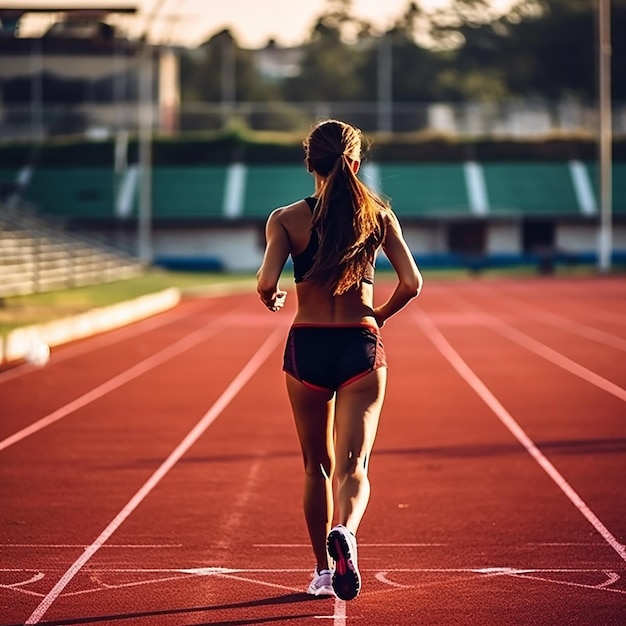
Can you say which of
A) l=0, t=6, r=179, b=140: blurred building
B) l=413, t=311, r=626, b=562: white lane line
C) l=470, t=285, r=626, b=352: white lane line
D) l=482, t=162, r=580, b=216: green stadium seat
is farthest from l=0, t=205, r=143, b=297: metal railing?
l=482, t=162, r=580, b=216: green stadium seat

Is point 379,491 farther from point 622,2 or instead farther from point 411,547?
point 622,2

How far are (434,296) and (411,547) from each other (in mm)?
32304

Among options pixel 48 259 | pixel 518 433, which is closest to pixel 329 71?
pixel 48 259

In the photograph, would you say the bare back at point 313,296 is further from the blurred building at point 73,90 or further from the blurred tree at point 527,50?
the blurred tree at point 527,50

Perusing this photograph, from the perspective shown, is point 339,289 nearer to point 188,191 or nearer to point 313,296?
point 313,296

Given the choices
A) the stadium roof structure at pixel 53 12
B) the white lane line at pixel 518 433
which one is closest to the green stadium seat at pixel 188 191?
the stadium roof structure at pixel 53 12

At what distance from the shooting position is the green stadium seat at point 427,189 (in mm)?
62969

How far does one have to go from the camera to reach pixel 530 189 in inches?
2562

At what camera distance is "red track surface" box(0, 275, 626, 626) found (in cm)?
629

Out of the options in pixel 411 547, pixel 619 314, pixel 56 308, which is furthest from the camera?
pixel 619 314

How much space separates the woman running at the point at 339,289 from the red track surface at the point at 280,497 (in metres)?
0.79

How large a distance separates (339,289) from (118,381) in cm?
1183

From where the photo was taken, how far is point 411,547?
755cm

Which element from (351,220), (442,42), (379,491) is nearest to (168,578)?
(351,220)
